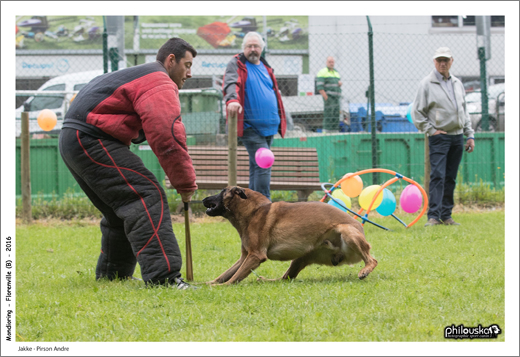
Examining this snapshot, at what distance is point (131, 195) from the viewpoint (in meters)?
4.00

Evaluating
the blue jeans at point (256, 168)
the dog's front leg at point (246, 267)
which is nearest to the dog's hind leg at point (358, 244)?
the dog's front leg at point (246, 267)

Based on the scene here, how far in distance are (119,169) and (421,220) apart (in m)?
5.25

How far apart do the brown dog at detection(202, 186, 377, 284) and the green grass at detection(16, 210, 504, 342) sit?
0.18 metres

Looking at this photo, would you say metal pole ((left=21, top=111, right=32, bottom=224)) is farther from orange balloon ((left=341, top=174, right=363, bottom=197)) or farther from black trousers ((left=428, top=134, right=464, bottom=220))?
black trousers ((left=428, top=134, right=464, bottom=220))

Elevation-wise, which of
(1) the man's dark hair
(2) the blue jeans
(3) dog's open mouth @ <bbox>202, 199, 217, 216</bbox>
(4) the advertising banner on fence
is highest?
(4) the advertising banner on fence

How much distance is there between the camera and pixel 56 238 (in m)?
6.91

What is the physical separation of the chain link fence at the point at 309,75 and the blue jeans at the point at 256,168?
2.92 metres

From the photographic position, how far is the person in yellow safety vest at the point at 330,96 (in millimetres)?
10172

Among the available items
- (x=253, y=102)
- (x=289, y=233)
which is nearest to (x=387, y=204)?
(x=253, y=102)

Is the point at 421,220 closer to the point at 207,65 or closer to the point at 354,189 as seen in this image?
the point at 354,189

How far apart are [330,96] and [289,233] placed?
6735 millimetres

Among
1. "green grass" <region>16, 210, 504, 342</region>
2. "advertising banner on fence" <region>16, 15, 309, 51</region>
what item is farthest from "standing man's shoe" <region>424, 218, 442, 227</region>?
"advertising banner on fence" <region>16, 15, 309, 51</region>

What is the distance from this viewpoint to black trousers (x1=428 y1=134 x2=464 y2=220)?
730 centimetres

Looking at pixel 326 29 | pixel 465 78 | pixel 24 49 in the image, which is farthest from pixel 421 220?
pixel 24 49
